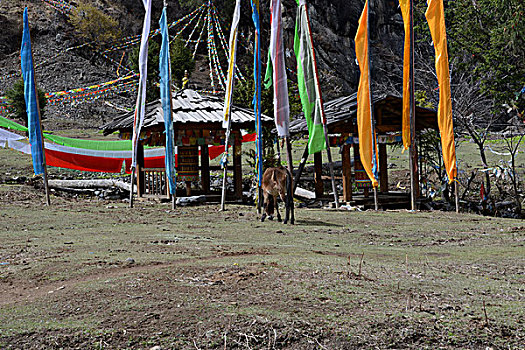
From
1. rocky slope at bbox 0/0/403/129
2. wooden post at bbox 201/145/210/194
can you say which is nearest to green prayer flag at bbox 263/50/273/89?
wooden post at bbox 201/145/210/194

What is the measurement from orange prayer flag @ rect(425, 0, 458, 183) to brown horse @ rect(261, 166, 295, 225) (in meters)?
3.87

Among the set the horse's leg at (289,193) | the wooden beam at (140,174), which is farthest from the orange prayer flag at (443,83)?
the wooden beam at (140,174)

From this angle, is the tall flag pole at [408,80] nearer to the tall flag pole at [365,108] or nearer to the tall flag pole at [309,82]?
the tall flag pole at [365,108]

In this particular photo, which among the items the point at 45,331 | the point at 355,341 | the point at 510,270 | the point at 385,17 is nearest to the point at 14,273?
the point at 45,331

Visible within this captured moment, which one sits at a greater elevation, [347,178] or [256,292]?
[347,178]

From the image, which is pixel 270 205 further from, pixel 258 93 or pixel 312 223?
pixel 258 93

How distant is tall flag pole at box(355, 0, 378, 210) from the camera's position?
11625 mm

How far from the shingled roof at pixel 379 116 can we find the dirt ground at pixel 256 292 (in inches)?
255

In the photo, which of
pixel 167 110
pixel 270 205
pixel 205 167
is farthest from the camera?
pixel 205 167

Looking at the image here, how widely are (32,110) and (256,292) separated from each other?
37.6 feet

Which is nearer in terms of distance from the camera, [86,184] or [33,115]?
[33,115]

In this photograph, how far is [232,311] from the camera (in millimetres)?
3631

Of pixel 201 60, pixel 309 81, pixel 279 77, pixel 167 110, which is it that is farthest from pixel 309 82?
pixel 201 60

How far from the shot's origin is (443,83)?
36.5 feet
